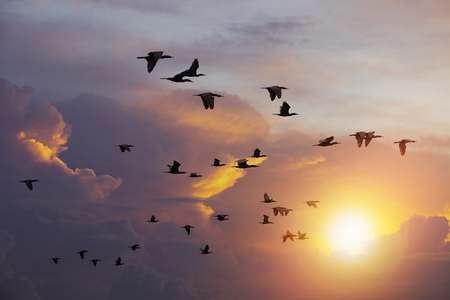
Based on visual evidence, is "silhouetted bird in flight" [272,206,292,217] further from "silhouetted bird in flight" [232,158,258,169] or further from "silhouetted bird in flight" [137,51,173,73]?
"silhouetted bird in flight" [137,51,173,73]

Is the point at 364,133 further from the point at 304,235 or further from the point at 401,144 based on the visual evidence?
the point at 304,235

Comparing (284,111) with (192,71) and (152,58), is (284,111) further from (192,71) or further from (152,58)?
(152,58)

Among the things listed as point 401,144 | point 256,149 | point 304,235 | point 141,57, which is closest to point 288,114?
point 256,149

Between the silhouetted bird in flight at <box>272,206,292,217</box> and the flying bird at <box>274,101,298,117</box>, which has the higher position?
the flying bird at <box>274,101,298,117</box>

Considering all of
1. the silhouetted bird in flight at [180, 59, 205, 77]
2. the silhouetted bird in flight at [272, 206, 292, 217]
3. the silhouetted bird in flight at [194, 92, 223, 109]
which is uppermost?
the silhouetted bird in flight at [180, 59, 205, 77]

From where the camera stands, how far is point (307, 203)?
92562mm

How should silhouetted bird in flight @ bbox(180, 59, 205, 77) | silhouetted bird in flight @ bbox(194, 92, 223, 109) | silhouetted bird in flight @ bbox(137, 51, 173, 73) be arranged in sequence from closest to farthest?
silhouetted bird in flight @ bbox(137, 51, 173, 73), silhouetted bird in flight @ bbox(194, 92, 223, 109), silhouetted bird in flight @ bbox(180, 59, 205, 77)


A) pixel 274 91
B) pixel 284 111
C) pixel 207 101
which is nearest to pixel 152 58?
pixel 207 101

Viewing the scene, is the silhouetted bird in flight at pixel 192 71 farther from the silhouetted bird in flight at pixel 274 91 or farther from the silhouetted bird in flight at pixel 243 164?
the silhouetted bird in flight at pixel 243 164

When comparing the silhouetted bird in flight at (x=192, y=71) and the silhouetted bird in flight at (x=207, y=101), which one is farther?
the silhouetted bird in flight at (x=192, y=71)

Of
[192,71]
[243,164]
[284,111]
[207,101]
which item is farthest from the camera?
[243,164]

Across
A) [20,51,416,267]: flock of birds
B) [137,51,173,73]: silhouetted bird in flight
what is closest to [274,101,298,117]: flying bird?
[20,51,416,267]: flock of birds

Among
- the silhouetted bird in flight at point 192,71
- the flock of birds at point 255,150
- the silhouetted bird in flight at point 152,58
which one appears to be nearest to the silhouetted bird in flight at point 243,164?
the flock of birds at point 255,150

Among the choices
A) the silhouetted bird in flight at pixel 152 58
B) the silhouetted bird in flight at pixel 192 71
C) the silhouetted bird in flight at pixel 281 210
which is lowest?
the silhouetted bird in flight at pixel 281 210
